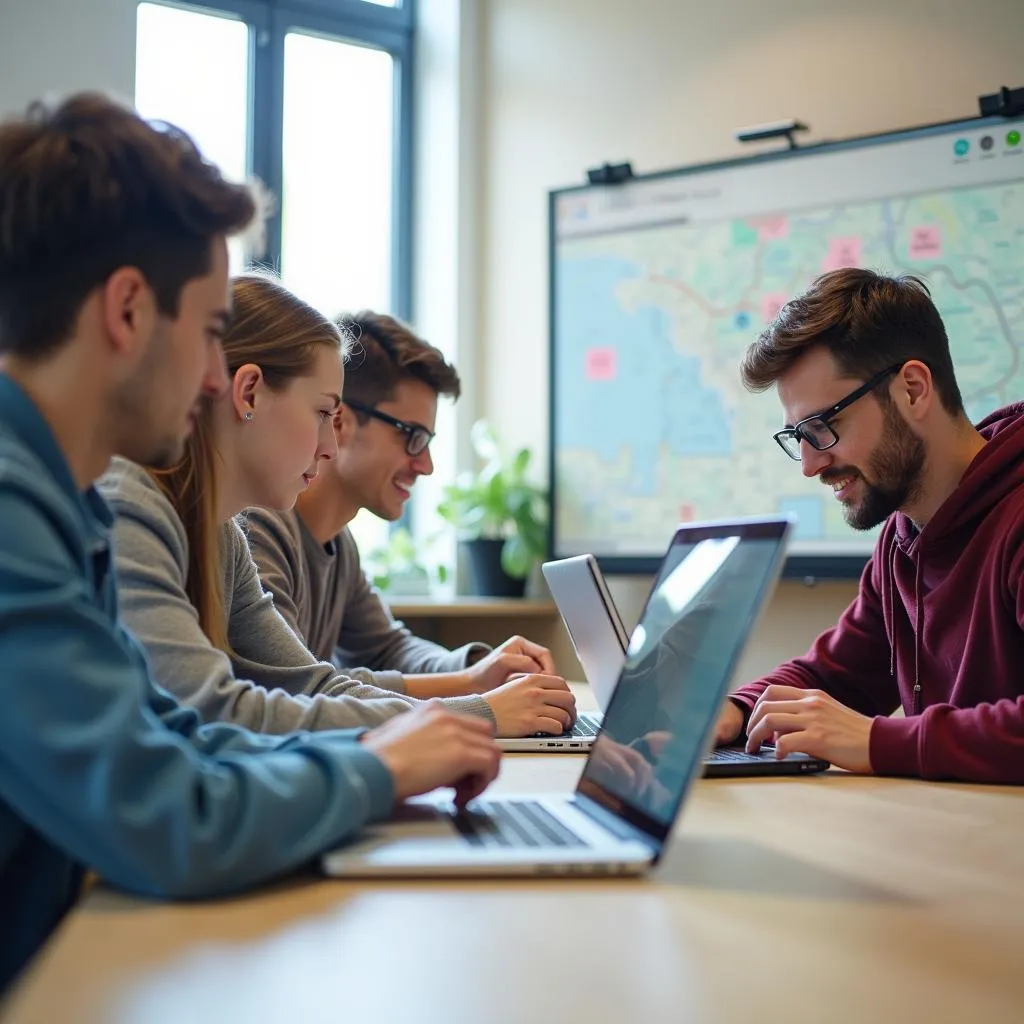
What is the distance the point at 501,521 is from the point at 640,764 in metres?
3.00

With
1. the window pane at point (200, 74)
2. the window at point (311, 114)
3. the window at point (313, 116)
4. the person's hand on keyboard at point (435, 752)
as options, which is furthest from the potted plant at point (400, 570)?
the person's hand on keyboard at point (435, 752)

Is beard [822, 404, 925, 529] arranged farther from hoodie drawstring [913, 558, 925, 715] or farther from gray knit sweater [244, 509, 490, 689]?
gray knit sweater [244, 509, 490, 689]

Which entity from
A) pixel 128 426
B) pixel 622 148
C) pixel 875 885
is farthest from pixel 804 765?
pixel 622 148

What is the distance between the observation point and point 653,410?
12.5 feet

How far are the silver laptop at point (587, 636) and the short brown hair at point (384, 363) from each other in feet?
2.37

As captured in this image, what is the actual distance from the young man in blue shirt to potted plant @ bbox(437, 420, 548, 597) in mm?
2897

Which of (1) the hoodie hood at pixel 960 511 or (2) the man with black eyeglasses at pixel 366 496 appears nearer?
(1) the hoodie hood at pixel 960 511

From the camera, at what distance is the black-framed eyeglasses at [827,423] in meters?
1.80

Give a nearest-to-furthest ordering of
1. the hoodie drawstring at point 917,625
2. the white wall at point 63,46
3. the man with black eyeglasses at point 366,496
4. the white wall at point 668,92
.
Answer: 1. the hoodie drawstring at point 917,625
2. the man with black eyeglasses at point 366,496
3. the white wall at point 668,92
4. the white wall at point 63,46

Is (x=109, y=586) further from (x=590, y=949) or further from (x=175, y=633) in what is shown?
(x=590, y=949)

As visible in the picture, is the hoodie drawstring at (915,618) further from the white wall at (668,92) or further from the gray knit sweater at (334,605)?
the white wall at (668,92)

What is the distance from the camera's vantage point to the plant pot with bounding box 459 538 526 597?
399 centimetres

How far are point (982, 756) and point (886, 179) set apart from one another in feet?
7.81

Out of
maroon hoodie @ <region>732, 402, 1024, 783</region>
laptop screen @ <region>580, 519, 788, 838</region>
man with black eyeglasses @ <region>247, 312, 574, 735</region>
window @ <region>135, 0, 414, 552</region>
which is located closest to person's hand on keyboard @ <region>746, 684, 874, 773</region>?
maroon hoodie @ <region>732, 402, 1024, 783</region>
